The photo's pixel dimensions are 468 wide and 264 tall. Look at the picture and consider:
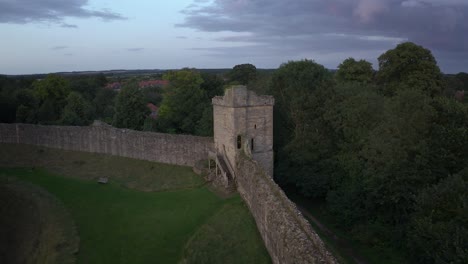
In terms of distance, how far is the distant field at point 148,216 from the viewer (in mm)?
13578

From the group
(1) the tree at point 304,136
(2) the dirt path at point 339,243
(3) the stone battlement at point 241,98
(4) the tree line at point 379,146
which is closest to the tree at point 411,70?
(4) the tree line at point 379,146

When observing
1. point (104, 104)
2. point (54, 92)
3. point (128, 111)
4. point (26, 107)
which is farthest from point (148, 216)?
point (104, 104)

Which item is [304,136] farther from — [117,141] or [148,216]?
[117,141]

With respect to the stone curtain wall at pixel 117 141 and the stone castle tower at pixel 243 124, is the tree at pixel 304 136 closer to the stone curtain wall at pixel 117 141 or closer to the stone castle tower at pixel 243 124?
the stone castle tower at pixel 243 124

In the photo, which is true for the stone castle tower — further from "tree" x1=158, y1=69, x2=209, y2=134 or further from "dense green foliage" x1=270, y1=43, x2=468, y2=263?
"tree" x1=158, y1=69, x2=209, y2=134

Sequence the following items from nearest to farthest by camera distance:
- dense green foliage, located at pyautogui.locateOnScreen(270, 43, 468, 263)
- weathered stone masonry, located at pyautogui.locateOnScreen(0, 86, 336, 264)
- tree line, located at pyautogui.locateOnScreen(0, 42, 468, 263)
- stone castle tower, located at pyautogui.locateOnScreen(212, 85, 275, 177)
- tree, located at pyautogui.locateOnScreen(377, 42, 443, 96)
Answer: weathered stone masonry, located at pyautogui.locateOnScreen(0, 86, 336, 264)
dense green foliage, located at pyautogui.locateOnScreen(270, 43, 468, 263)
tree line, located at pyautogui.locateOnScreen(0, 42, 468, 263)
stone castle tower, located at pyautogui.locateOnScreen(212, 85, 275, 177)
tree, located at pyautogui.locateOnScreen(377, 42, 443, 96)

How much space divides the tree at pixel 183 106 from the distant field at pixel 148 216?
9236 mm

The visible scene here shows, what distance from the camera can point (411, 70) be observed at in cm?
2862

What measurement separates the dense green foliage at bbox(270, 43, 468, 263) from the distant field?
5.49m

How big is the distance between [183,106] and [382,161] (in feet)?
65.8

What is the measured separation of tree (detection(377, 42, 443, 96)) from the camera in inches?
1093

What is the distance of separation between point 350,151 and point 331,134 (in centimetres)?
197

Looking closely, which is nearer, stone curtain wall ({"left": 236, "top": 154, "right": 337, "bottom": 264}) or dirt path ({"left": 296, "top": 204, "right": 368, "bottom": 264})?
stone curtain wall ({"left": 236, "top": 154, "right": 337, "bottom": 264})

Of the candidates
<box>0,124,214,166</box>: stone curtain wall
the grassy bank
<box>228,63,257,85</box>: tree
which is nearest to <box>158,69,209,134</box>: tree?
<box>0,124,214,166</box>: stone curtain wall
